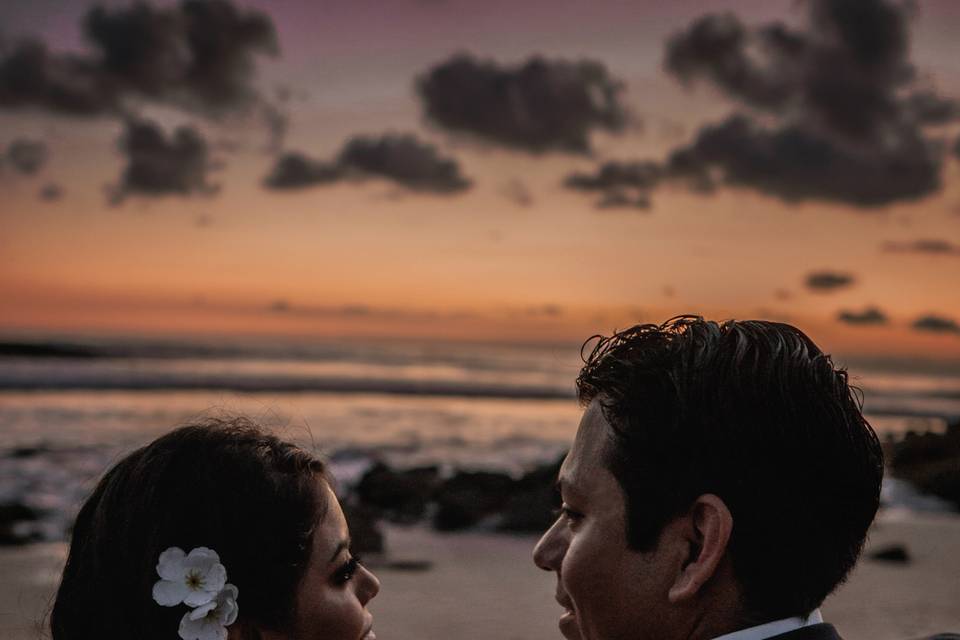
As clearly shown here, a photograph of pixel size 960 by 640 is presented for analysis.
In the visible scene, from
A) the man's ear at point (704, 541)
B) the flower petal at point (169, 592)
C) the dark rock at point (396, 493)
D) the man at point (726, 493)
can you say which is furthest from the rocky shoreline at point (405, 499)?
the man's ear at point (704, 541)

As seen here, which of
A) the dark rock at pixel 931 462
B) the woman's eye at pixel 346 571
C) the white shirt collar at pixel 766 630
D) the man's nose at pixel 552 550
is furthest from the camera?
the dark rock at pixel 931 462

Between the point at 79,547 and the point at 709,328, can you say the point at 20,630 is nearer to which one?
Answer: the point at 79,547

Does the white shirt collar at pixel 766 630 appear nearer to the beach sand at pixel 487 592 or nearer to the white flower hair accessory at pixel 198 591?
the white flower hair accessory at pixel 198 591

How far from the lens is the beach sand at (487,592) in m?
7.08

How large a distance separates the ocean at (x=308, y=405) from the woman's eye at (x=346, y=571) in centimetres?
47

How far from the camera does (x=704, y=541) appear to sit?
256cm

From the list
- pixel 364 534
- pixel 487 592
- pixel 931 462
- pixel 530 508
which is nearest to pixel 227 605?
pixel 487 592

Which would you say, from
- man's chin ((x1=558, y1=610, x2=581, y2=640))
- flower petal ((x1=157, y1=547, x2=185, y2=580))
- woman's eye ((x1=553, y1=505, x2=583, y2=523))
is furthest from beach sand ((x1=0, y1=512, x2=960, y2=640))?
woman's eye ((x1=553, y1=505, x2=583, y2=523))

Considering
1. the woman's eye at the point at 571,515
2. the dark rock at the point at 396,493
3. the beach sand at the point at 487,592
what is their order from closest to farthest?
the woman's eye at the point at 571,515 < the beach sand at the point at 487,592 < the dark rock at the point at 396,493

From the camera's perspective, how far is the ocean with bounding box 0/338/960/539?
42.4 feet

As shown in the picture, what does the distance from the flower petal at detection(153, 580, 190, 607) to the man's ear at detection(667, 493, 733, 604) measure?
1420 millimetres

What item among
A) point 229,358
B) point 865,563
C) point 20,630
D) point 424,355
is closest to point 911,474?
point 865,563

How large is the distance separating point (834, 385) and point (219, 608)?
6.08ft

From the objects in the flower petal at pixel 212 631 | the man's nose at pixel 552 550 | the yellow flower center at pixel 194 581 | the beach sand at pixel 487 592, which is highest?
the man's nose at pixel 552 550
